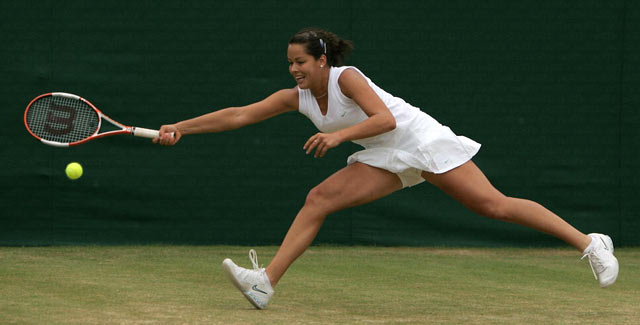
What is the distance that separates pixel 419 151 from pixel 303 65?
1.98 feet

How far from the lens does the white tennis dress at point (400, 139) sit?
418 centimetres

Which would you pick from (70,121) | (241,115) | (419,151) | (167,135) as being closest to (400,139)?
(419,151)

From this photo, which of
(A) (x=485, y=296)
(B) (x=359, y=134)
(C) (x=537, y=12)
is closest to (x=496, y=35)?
(C) (x=537, y=12)

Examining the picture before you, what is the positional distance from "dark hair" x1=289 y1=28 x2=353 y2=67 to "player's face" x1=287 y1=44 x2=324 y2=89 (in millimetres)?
21

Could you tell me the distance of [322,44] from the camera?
417 centimetres

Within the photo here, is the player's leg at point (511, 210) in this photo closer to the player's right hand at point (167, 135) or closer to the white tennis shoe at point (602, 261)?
the white tennis shoe at point (602, 261)

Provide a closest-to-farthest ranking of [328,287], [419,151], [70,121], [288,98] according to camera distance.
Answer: [419,151] < [288,98] < [70,121] < [328,287]

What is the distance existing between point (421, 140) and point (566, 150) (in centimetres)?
333

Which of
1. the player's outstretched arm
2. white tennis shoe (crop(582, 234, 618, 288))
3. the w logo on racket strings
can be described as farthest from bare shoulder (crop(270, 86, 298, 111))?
white tennis shoe (crop(582, 234, 618, 288))

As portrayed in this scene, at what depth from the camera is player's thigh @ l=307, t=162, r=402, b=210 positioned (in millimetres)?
4199

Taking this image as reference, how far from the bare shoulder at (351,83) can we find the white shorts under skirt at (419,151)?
27 cm

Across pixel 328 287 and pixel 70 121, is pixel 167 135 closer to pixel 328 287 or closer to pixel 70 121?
pixel 70 121

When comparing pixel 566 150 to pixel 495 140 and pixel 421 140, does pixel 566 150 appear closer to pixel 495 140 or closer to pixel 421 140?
pixel 495 140

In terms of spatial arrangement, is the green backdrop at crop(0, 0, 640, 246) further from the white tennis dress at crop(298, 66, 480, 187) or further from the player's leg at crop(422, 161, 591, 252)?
the player's leg at crop(422, 161, 591, 252)
